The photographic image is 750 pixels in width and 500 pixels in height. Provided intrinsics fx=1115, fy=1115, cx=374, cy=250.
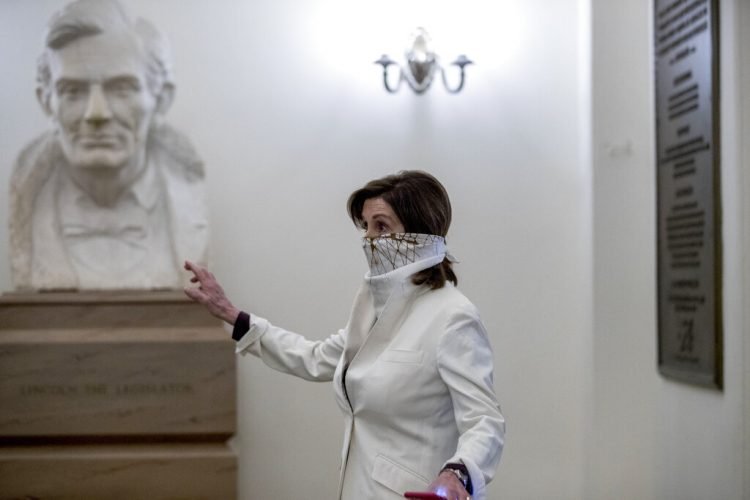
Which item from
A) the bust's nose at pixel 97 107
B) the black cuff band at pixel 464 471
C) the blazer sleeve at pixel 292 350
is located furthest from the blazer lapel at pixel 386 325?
the bust's nose at pixel 97 107

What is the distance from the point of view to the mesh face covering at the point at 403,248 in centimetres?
260

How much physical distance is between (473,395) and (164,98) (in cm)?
312

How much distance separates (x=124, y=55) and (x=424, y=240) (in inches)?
107

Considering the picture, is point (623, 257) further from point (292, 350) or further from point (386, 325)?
point (386, 325)

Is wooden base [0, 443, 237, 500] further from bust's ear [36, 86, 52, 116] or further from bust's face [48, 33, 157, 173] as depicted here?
bust's ear [36, 86, 52, 116]

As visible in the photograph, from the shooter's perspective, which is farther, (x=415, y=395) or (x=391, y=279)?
(x=391, y=279)

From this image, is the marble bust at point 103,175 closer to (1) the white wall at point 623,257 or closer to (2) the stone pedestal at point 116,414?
(2) the stone pedestal at point 116,414

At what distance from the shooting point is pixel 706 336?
14.4 ft

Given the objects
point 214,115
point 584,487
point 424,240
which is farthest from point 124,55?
point 584,487

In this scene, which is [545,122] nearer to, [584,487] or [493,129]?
[493,129]

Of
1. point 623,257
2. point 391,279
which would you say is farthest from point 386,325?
point 623,257

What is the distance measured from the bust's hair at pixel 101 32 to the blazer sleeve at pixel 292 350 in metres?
2.34

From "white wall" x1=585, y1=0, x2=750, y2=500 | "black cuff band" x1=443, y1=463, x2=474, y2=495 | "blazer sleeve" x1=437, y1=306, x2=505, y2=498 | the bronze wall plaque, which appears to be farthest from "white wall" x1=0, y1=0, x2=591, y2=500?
"black cuff band" x1=443, y1=463, x2=474, y2=495

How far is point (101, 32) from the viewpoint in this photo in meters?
4.89
